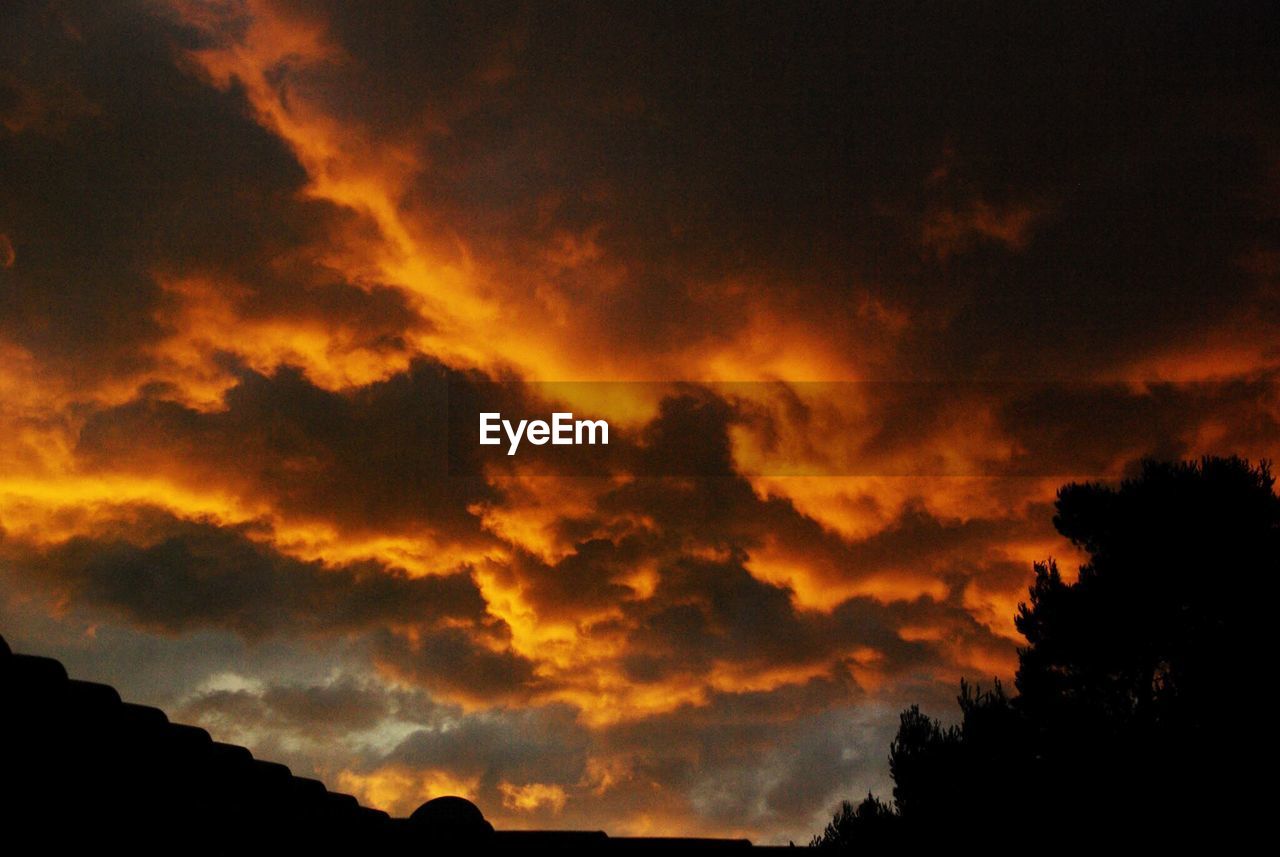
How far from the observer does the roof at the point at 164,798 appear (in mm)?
4723

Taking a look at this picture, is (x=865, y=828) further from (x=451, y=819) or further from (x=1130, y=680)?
(x=451, y=819)

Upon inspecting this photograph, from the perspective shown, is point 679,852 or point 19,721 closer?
point 19,721

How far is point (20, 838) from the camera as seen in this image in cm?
458

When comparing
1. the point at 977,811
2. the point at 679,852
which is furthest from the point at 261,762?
the point at 977,811

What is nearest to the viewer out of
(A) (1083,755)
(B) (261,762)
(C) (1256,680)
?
(B) (261,762)

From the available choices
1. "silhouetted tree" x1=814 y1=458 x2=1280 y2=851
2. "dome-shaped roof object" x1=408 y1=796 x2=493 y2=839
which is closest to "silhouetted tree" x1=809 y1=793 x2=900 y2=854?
"silhouetted tree" x1=814 y1=458 x2=1280 y2=851

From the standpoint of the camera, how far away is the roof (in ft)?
15.5

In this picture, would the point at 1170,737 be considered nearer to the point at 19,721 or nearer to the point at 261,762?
the point at 261,762

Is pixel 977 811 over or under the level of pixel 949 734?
under

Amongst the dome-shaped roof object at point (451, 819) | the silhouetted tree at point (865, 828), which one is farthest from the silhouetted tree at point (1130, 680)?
the dome-shaped roof object at point (451, 819)

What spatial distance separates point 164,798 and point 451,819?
2684 millimetres

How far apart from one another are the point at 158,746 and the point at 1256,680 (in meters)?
25.9

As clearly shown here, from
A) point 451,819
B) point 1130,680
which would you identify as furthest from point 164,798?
point 1130,680

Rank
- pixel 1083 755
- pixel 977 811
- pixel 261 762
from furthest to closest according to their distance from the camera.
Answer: pixel 977 811
pixel 1083 755
pixel 261 762
